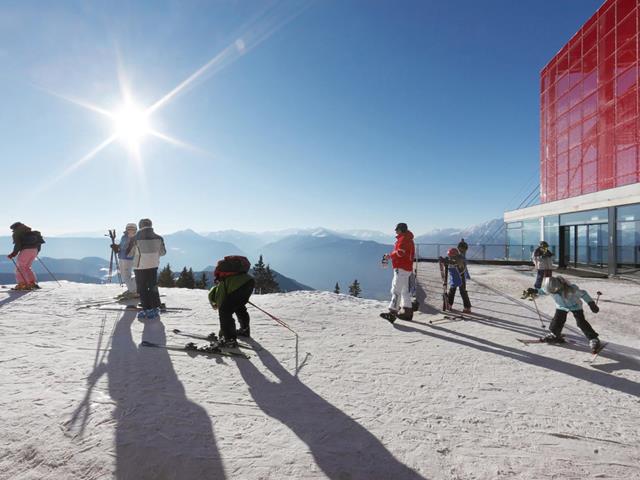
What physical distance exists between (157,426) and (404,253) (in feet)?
17.0

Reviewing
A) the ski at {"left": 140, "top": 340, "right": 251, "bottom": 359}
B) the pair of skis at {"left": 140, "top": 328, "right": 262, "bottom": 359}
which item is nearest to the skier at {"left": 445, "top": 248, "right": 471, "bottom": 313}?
the pair of skis at {"left": 140, "top": 328, "right": 262, "bottom": 359}

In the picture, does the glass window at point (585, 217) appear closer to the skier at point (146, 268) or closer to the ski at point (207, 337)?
the ski at point (207, 337)

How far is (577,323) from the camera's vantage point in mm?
4621

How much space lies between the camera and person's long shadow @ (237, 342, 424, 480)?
6.63ft

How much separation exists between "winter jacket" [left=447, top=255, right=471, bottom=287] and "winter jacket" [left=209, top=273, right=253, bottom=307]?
5.19m

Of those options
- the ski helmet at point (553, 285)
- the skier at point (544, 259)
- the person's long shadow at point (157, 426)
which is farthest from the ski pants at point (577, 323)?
the person's long shadow at point (157, 426)

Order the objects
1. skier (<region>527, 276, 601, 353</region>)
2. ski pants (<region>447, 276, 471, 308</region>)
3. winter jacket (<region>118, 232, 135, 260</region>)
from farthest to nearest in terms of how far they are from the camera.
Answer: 1. winter jacket (<region>118, 232, 135, 260</region>)
2. ski pants (<region>447, 276, 471, 308</region>)
3. skier (<region>527, 276, 601, 353</region>)

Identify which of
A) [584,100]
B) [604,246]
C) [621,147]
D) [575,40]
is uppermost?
[575,40]

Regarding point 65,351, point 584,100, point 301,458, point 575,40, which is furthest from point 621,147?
point 65,351

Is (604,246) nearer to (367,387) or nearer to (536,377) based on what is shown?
(536,377)

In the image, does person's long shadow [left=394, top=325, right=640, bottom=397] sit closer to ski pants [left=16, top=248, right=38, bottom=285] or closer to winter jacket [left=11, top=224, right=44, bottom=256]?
ski pants [left=16, top=248, right=38, bottom=285]

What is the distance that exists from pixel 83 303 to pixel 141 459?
6665mm

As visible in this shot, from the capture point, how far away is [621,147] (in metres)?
17.7

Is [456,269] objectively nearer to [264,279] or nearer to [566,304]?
[566,304]
